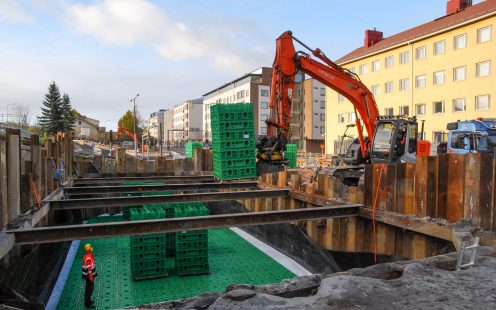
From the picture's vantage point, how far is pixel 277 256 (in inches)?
388

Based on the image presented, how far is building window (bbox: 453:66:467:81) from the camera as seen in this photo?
32.0 meters

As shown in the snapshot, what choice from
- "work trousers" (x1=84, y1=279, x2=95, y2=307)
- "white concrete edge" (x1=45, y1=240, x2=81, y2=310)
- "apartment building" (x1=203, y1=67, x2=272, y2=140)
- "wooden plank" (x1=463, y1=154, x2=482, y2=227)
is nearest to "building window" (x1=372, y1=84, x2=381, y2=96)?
"apartment building" (x1=203, y1=67, x2=272, y2=140)

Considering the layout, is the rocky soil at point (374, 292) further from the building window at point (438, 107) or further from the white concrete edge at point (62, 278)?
the building window at point (438, 107)

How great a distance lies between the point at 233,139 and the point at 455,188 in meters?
6.63

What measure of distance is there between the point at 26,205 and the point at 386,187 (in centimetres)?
663

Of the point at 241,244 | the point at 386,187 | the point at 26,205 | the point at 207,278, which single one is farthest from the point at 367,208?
the point at 26,205

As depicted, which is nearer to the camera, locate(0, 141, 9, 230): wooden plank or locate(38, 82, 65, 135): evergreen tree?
locate(0, 141, 9, 230): wooden plank

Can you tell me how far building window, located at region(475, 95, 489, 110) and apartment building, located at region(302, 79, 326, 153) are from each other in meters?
37.5

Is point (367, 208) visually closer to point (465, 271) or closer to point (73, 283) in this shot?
point (465, 271)

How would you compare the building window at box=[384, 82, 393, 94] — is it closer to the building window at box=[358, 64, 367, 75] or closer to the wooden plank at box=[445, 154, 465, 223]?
the building window at box=[358, 64, 367, 75]

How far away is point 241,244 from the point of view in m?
11.2

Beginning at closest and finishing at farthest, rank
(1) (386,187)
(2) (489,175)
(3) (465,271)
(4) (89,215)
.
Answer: (3) (465,271), (2) (489,175), (1) (386,187), (4) (89,215)

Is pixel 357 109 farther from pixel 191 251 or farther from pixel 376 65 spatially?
pixel 376 65

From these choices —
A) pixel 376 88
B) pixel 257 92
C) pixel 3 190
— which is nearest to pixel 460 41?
pixel 376 88
